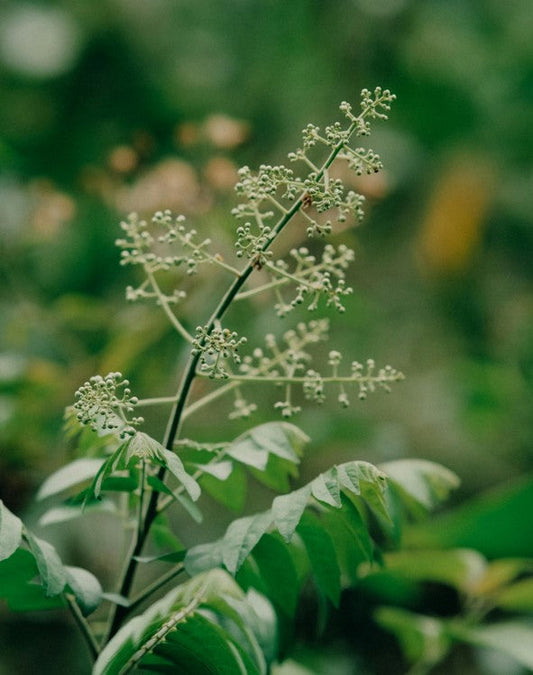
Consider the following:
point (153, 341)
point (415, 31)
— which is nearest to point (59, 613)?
point (153, 341)

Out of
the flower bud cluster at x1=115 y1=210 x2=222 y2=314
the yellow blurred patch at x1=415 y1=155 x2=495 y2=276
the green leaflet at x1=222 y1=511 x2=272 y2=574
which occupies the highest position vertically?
the yellow blurred patch at x1=415 y1=155 x2=495 y2=276

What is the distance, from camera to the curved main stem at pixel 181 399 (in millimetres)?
681

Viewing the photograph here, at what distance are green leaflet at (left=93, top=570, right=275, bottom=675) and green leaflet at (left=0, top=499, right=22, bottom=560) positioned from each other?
121 mm

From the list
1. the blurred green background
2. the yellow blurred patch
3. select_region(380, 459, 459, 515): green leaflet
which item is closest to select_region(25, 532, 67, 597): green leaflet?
select_region(380, 459, 459, 515): green leaflet

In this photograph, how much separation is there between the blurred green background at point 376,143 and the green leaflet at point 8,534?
1.22m

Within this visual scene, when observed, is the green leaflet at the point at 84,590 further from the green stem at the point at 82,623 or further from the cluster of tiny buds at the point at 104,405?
the cluster of tiny buds at the point at 104,405

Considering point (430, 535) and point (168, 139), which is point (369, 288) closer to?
point (168, 139)

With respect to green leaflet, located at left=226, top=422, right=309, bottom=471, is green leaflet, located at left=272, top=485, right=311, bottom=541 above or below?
below

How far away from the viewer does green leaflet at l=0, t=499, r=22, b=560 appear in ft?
1.97

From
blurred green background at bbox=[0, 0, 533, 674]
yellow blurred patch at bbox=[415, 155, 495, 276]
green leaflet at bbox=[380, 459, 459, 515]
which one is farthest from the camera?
yellow blurred patch at bbox=[415, 155, 495, 276]

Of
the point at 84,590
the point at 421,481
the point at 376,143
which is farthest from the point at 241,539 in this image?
the point at 376,143

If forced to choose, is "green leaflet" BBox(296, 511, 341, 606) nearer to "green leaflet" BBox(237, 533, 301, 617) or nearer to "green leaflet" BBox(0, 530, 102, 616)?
"green leaflet" BBox(237, 533, 301, 617)

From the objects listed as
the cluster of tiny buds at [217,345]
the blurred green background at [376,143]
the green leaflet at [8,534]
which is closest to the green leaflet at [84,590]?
the green leaflet at [8,534]

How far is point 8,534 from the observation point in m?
0.61
